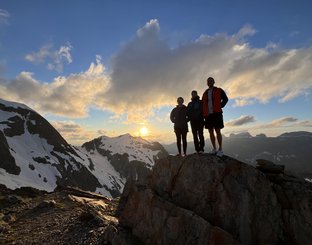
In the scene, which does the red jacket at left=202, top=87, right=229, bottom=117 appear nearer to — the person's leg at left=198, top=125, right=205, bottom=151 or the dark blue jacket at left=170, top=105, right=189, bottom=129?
the person's leg at left=198, top=125, right=205, bottom=151

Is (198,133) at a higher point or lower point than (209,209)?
higher

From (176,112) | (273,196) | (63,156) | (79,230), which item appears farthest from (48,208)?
(63,156)

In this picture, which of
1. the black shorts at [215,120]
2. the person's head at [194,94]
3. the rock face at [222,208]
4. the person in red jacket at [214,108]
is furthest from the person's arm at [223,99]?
the rock face at [222,208]

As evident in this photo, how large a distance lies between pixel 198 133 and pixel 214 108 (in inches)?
100

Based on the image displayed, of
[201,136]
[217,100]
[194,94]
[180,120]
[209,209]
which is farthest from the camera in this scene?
[180,120]

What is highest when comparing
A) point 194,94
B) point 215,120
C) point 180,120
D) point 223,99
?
point 194,94

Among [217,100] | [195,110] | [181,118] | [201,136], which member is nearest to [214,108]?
[217,100]

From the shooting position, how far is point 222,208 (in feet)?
51.1

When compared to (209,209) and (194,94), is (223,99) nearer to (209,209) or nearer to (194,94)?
(194,94)

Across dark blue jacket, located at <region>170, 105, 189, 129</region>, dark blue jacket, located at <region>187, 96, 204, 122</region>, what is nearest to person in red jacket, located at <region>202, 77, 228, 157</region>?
dark blue jacket, located at <region>187, 96, 204, 122</region>

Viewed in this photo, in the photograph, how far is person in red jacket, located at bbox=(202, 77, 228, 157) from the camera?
1738cm

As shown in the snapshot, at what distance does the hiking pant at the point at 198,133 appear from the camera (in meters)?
19.1

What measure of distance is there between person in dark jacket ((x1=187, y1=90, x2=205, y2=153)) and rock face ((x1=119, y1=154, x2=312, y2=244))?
204 centimetres

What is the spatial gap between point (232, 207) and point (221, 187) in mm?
1133
